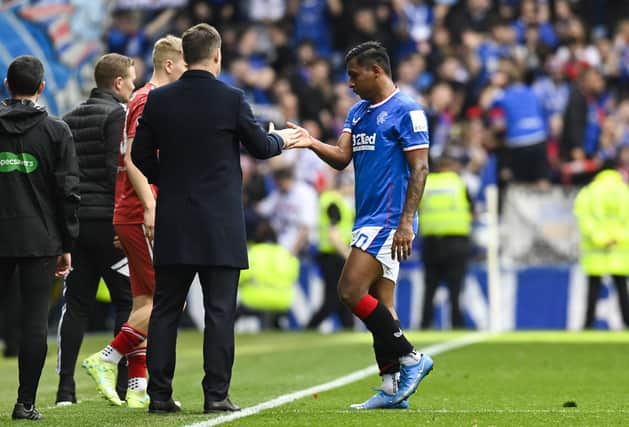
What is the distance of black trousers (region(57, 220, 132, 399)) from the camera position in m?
9.93

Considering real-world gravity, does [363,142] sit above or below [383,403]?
above

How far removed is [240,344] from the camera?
17.8 m

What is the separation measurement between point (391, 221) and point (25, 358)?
89.6 inches

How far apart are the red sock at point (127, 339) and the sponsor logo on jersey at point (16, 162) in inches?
48.7

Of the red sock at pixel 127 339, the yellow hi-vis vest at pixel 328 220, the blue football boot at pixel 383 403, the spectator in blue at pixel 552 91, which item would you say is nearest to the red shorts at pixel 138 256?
the red sock at pixel 127 339

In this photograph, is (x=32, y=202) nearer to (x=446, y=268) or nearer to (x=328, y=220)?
(x=446, y=268)

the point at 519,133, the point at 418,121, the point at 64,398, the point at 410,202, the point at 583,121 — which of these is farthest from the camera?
the point at 583,121

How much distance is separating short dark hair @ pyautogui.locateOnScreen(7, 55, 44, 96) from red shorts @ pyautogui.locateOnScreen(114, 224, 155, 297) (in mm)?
1102

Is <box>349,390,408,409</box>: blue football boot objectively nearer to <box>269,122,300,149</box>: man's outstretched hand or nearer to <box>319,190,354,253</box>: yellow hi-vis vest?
<box>269,122,300,149</box>: man's outstretched hand

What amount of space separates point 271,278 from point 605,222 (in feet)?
14.8

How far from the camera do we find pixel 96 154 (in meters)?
9.95

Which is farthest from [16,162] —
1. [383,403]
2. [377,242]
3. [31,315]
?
[383,403]

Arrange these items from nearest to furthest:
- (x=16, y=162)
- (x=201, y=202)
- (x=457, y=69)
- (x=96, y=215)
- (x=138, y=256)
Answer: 1. (x=201, y=202)
2. (x=16, y=162)
3. (x=138, y=256)
4. (x=96, y=215)
5. (x=457, y=69)

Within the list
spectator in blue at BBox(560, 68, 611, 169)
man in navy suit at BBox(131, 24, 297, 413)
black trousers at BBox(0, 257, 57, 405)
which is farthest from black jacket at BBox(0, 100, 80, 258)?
spectator in blue at BBox(560, 68, 611, 169)
